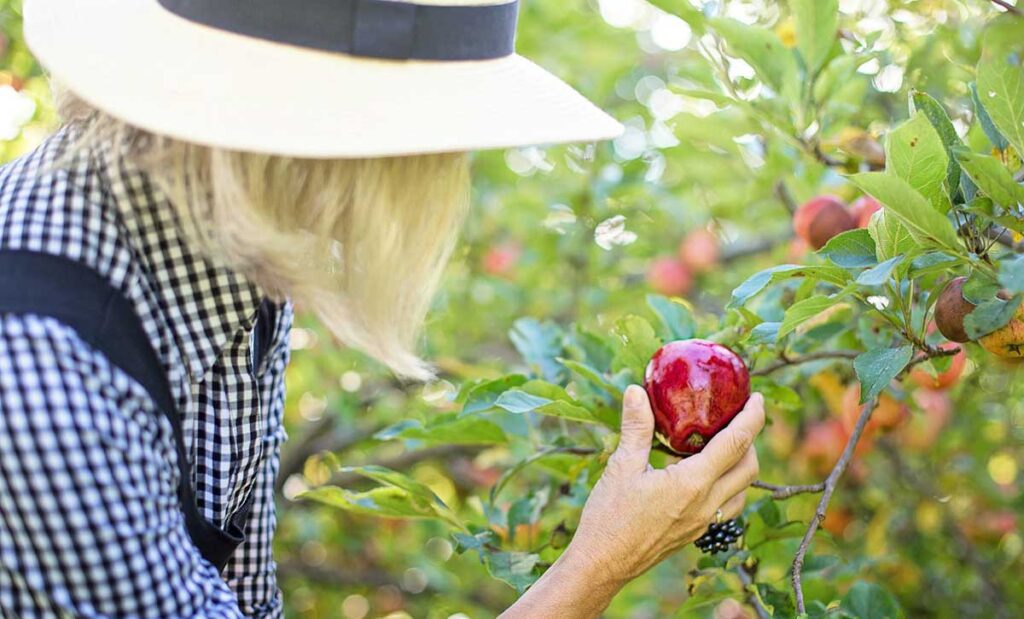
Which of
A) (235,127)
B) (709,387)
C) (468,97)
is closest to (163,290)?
(235,127)

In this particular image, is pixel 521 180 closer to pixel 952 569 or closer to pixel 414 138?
pixel 952 569

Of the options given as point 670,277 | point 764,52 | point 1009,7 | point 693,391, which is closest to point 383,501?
point 693,391

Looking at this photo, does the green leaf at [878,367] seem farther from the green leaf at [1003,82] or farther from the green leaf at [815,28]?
the green leaf at [815,28]

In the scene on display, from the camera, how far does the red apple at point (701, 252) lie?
2475 millimetres

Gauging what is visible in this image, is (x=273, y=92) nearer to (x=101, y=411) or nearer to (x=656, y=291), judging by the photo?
(x=101, y=411)

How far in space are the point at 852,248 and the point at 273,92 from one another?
1.80ft

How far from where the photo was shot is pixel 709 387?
111 centimetres

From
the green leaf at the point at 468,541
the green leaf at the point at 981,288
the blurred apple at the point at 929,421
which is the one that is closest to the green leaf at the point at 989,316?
the green leaf at the point at 981,288

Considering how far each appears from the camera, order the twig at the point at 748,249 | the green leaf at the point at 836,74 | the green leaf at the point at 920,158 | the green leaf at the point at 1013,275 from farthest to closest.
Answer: the twig at the point at 748,249, the green leaf at the point at 836,74, the green leaf at the point at 920,158, the green leaf at the point at 1013,275

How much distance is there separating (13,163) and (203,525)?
377 millimetres

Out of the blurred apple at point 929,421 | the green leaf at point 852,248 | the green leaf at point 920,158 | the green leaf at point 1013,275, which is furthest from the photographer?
the blurred apple at point 929,421

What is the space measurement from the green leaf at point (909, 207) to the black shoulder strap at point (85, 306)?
593 millimetres

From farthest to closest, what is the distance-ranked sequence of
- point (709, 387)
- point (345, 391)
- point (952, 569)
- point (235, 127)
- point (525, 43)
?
point (345, 391), point (525, 43), point (952, 569), point (709, 387), point (235, 127)

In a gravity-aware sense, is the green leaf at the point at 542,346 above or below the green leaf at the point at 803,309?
below
